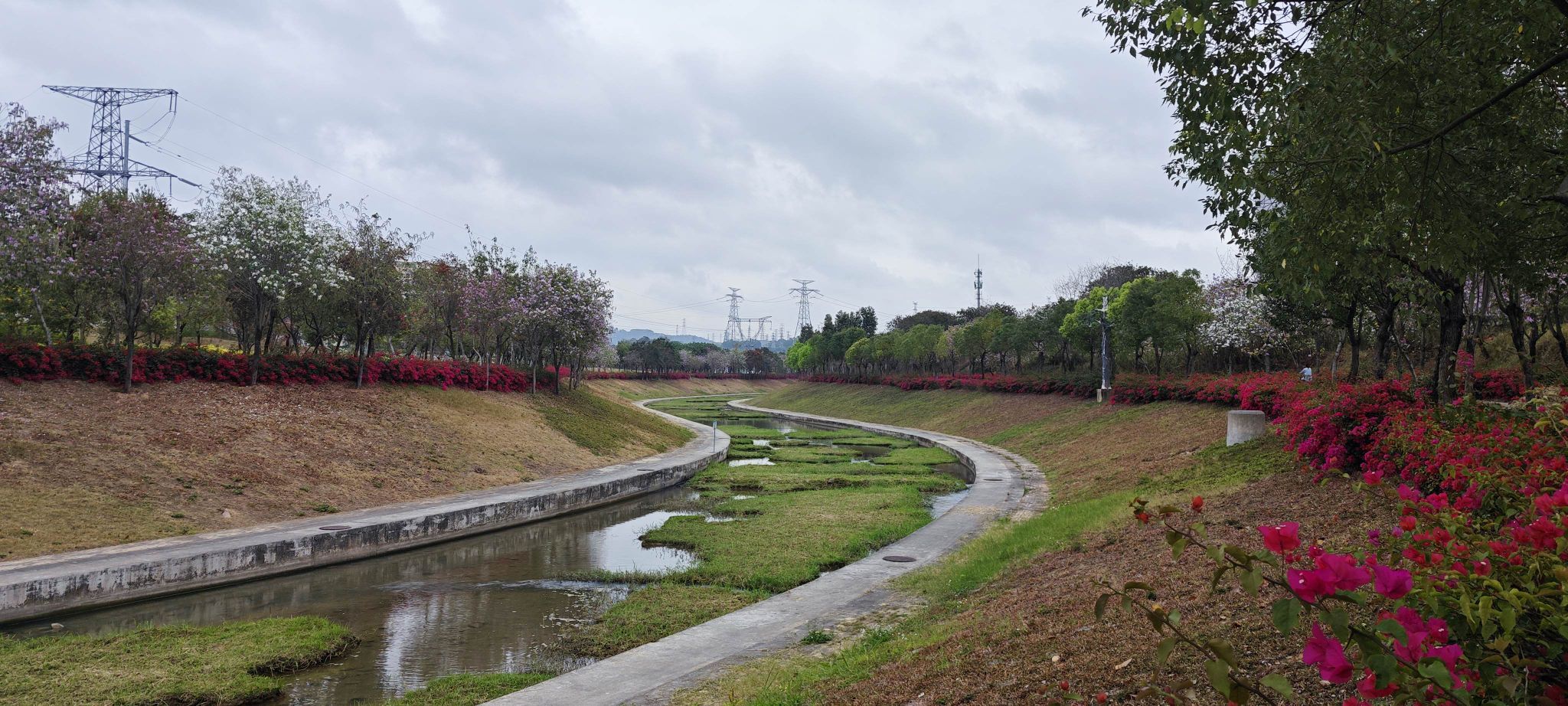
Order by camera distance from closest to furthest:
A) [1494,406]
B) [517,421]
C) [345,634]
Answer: [1494,406] < [345,634] < [517,421]

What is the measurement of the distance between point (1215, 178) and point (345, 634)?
396 inches

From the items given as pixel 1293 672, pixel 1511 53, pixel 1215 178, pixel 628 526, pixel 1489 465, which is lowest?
pixel 628 526

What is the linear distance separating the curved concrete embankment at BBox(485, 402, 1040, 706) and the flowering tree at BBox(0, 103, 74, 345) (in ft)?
52.9

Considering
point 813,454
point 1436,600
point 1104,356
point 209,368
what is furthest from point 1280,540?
point 1104,356

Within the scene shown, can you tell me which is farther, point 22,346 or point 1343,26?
point 22,346

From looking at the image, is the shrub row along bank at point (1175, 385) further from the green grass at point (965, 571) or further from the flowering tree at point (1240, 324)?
the green grass at point (965, 571)

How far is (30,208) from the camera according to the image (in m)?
17.1

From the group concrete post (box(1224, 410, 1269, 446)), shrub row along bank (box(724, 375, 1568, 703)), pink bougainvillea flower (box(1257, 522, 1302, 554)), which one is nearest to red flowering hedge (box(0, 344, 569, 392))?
shrub row along bank (box(724, 375, 1568, 703))

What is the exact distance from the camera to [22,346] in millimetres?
16547

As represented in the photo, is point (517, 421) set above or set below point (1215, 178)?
below

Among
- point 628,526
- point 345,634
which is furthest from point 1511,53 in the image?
point 628,526

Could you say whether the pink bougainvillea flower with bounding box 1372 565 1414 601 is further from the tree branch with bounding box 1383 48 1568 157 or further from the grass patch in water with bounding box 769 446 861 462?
the grass patch in water with bounding box 769 446 861 462

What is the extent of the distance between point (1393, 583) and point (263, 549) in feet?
45.6

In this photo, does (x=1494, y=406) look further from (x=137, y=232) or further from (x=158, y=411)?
(x=137, y=232)
